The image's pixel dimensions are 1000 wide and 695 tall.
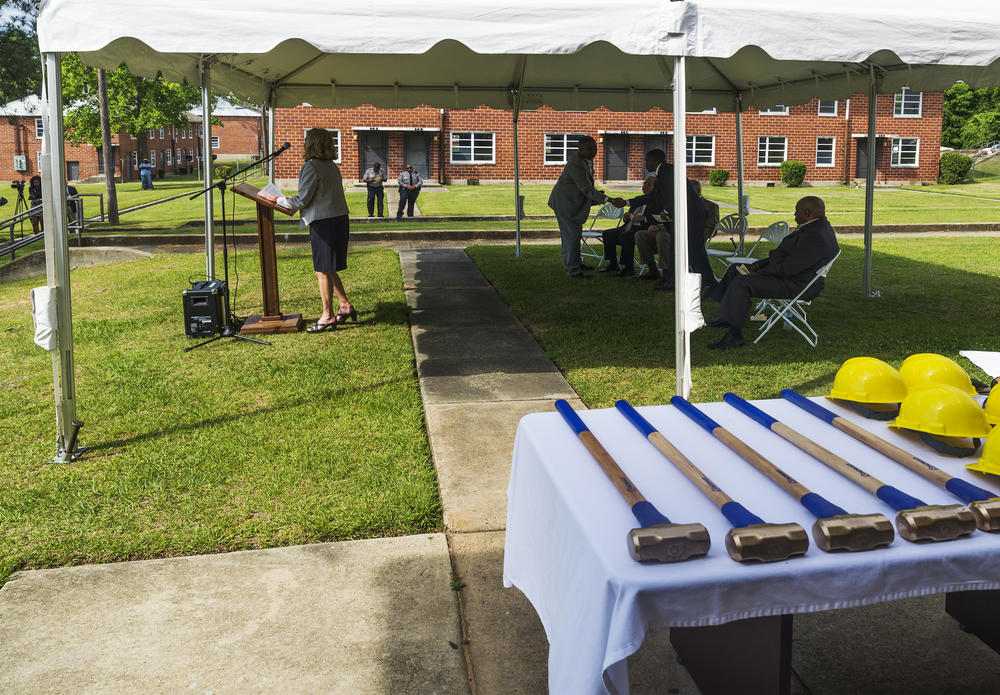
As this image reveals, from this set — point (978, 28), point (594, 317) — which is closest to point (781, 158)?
point (594, 317)

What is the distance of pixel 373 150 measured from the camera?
1471 inches

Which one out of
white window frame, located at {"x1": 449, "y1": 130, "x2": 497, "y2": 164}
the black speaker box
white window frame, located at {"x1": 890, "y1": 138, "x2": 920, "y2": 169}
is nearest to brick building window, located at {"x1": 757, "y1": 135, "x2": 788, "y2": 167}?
white window frame, located at {"x1": 890, "y1": 138, "x2": 920, "y2": 169}

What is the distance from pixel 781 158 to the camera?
40562mm

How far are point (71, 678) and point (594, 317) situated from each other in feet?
22.9

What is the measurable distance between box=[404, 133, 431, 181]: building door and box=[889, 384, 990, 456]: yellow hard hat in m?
36.3

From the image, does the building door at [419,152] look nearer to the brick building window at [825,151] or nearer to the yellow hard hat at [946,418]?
the brick building window at [825,151]

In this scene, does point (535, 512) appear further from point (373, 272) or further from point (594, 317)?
point (373, 272)

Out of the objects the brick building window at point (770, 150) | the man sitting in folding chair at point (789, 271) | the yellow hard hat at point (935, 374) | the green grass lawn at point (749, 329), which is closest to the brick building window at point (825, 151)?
the brick building window at point (770, 150)

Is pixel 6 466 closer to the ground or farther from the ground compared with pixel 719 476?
Answer: closer to the ground

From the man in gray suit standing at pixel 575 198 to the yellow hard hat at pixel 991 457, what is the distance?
9496 millimetres

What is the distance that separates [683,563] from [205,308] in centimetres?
717

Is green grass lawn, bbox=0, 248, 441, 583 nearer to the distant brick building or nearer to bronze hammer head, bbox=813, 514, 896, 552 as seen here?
bronze hammer head, bbox=813, 514, 896, 552

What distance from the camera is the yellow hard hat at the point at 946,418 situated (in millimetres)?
2562

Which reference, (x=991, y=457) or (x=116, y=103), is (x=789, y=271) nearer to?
(x=991, y=457)
